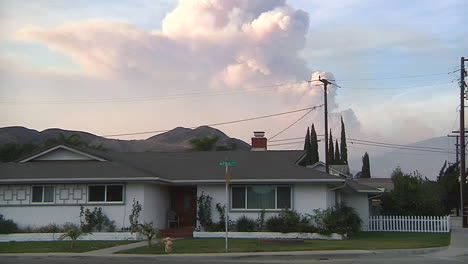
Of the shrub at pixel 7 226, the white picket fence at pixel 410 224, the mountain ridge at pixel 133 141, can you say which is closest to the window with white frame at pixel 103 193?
the shrub at pixel 7 226

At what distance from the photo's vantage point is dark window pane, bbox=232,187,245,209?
29.6 m

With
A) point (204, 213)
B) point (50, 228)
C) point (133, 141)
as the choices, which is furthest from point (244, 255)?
point (133, 141)

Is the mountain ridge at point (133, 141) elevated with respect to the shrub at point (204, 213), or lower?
elevated

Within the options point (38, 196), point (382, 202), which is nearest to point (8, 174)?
point (38, 196)

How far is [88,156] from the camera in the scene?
3092 cm

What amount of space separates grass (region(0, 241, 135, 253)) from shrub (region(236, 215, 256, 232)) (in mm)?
5346

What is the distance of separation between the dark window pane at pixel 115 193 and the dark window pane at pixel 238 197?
516 cm

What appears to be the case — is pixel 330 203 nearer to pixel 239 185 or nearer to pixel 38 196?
pixel 239 185

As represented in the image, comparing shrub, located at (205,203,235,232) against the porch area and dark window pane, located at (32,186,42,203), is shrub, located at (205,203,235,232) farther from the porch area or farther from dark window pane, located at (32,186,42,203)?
dark window pane, located at (32,186,42,203)

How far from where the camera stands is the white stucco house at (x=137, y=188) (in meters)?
28.3

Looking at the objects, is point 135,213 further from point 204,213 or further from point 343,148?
point 343,148

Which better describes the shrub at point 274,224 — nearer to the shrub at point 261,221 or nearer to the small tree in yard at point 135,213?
the shrub at point 261,221

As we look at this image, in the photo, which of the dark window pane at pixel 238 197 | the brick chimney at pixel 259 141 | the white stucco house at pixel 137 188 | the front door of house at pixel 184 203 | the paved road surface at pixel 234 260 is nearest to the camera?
the paved road surface at pixel 234 260

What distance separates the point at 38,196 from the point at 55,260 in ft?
32.7
